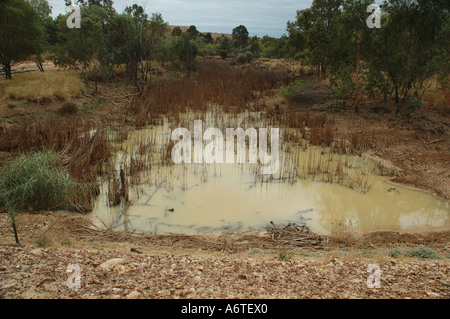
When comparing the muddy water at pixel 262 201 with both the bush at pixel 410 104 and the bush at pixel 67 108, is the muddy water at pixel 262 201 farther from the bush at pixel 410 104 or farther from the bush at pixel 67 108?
the bush at pixel 67 108

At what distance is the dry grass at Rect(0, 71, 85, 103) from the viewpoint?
11517mm

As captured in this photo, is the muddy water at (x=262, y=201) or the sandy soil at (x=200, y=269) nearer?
the sandy soil at (x=200, y=269)

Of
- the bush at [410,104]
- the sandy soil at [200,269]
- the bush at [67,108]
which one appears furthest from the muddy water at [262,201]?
the bush at [67,108]

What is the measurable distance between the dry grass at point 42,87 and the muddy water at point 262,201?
6.33 m

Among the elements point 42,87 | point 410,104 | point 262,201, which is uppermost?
point 42,87

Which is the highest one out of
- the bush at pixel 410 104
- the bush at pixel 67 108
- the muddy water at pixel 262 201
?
the bush at pixel 410 104

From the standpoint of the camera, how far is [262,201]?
6695mm

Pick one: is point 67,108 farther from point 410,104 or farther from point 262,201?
point 410,104

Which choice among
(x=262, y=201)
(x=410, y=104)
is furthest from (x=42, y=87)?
(x=410, y=104)

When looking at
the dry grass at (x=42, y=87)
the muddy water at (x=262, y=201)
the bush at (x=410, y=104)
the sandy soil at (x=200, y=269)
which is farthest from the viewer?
the dry grass at (x=42, y=87)

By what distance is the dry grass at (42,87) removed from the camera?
11.5 metres

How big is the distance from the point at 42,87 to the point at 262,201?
10072mm

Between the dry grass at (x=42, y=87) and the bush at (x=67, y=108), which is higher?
the dry grass at (x=42, y=87)
